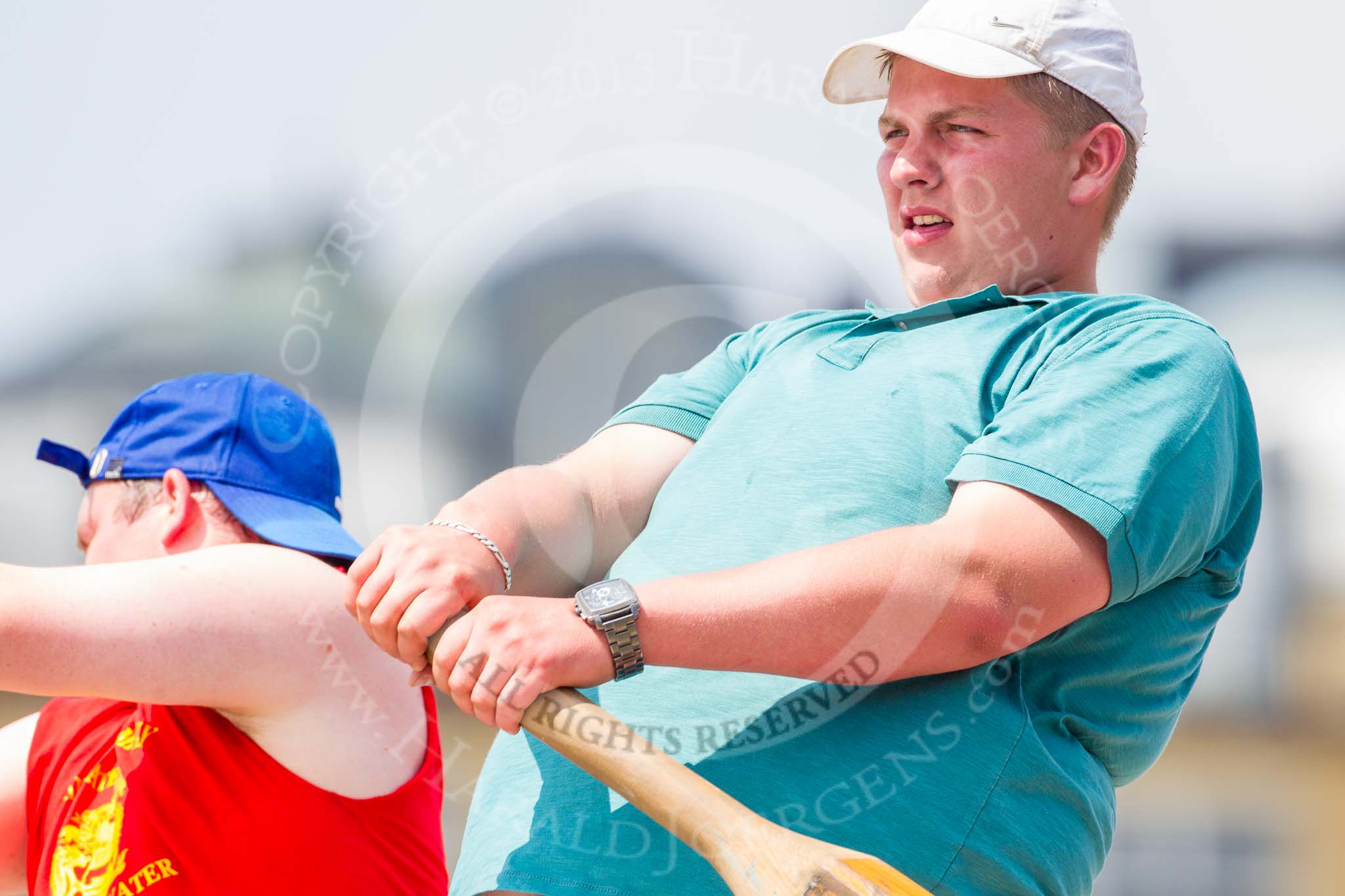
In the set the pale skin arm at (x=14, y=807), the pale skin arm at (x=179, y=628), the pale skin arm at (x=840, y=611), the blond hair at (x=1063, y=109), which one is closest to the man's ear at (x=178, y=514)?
the pale skin arm at (x=179, y=628)

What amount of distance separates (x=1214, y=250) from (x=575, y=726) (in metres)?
4.93

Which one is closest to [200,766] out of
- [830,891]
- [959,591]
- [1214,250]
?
[830,891]

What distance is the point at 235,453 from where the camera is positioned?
1.60 m

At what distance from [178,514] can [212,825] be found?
1.34ft

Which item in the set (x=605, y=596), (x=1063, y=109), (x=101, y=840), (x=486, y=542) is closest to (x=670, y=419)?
(x=486, y=542)

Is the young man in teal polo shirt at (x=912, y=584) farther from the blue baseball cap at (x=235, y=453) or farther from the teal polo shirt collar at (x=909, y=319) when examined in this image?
the blue baseball cap at (x=235, y=453)

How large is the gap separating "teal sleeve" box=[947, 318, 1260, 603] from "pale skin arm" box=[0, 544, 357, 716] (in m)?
0.82

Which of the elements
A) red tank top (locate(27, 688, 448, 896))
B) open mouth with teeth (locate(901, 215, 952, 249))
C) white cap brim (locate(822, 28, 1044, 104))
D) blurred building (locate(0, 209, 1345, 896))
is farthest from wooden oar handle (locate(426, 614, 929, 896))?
blurred building (locate(0, 209, 1345, 896))

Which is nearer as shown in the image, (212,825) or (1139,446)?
(1139,446)

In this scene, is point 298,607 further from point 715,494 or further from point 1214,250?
point 1214,250

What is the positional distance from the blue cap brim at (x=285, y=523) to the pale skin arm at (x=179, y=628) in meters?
0.05

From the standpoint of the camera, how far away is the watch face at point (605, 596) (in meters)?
1.05

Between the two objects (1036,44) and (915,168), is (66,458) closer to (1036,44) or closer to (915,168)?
(915,168)

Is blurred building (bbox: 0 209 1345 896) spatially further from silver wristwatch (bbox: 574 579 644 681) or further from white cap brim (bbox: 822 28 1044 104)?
silver wristwatch (bbox: 574 579 644 681)
